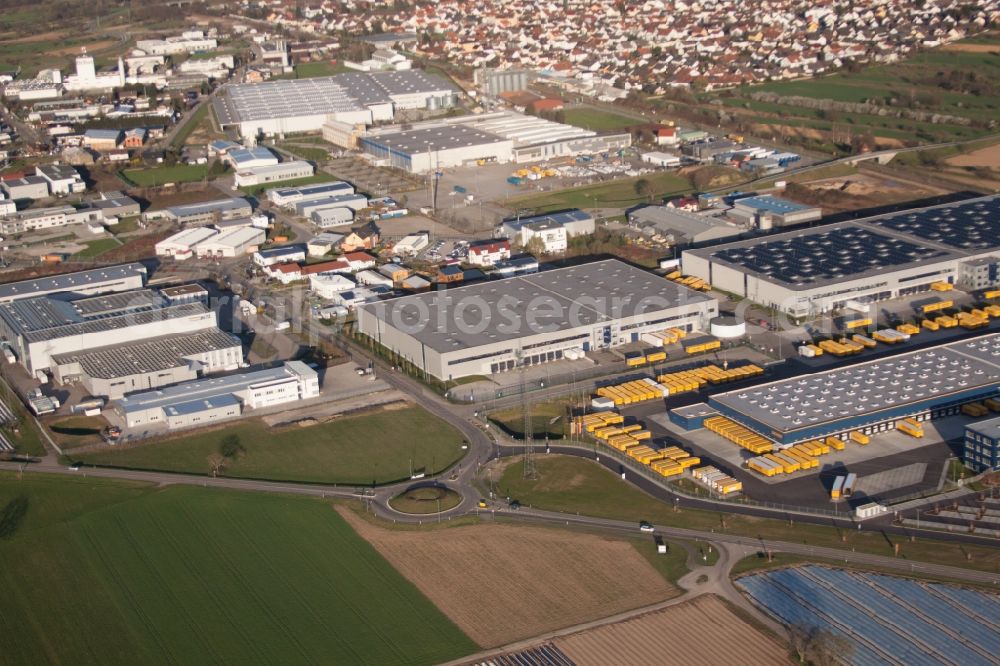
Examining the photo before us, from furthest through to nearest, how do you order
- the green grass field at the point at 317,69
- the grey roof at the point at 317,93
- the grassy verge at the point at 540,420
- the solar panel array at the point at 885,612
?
1. the green grass field at the point at 317,69
2. the grey roof at the point at 317,93
3. the grassy verge at the point at 540,420
4. the solar panel array at the point at 885,612

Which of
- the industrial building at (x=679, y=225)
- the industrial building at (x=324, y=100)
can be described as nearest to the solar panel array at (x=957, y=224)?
the industrial building at (x=679, y=225)

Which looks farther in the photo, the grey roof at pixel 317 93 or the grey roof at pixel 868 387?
the grey roof at pixel 317 93

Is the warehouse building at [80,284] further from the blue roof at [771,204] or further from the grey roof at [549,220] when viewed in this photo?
the blue roof at [771,204]

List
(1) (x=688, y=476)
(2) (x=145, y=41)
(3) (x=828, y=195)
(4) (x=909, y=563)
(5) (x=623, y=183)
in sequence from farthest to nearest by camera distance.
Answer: (2) (x=145, y=41)
(5) (x=623, y=183)
(3) (x=828, y=195)
(1) (x=688, y=476)
(4) (x=909, y=563)

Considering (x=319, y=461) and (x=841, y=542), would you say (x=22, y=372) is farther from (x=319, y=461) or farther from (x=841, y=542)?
(x=841, y=542)

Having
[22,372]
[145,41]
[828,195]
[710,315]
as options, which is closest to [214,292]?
[22,372]

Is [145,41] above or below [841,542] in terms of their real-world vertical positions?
above

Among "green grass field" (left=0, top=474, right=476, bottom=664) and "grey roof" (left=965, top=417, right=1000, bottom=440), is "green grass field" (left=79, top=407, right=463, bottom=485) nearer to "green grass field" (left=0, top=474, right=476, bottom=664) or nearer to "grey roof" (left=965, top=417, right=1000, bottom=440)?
"green grass field" (left=0, top=474, right=476, bottom=664)
